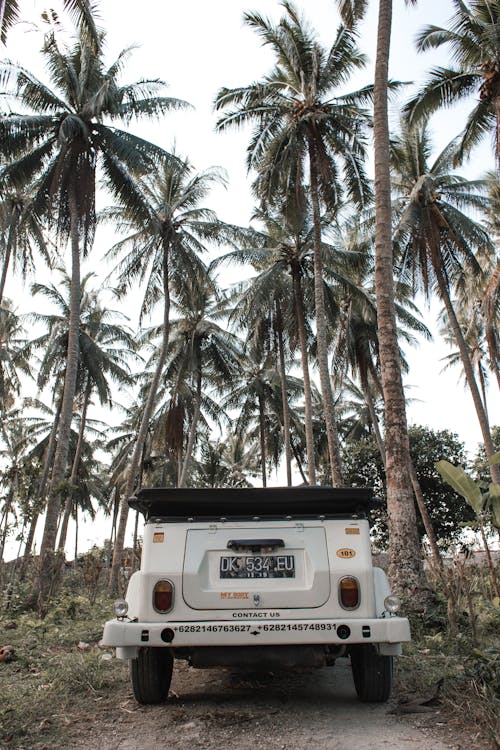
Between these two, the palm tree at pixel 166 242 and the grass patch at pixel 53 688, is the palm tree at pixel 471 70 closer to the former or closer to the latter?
the palm tree at pixel 166 242

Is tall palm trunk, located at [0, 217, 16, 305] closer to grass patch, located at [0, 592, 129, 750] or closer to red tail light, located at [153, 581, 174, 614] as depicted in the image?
grass patch, located at [0, 592, 129, 750]

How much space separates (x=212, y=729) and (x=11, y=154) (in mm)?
16503

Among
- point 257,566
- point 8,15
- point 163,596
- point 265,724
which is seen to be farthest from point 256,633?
point 8,15

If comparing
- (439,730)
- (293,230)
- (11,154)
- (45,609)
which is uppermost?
(293,230)

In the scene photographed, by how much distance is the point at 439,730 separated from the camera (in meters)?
3.77

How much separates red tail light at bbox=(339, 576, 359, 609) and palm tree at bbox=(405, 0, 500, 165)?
15099 mm

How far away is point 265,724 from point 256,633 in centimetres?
56

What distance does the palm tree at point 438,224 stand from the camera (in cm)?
1955

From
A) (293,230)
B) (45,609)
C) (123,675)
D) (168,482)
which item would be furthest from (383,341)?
(168,482)

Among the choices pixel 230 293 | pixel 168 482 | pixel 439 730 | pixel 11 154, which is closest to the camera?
pixel 439 730

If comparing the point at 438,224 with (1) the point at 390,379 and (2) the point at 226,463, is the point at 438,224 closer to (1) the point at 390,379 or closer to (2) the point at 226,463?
(1) the point at 390,379

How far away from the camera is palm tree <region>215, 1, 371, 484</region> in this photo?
59.9 feet

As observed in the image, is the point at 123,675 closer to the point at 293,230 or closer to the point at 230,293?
the point at 293,230

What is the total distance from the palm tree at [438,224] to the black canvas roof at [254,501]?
51.7 feet
